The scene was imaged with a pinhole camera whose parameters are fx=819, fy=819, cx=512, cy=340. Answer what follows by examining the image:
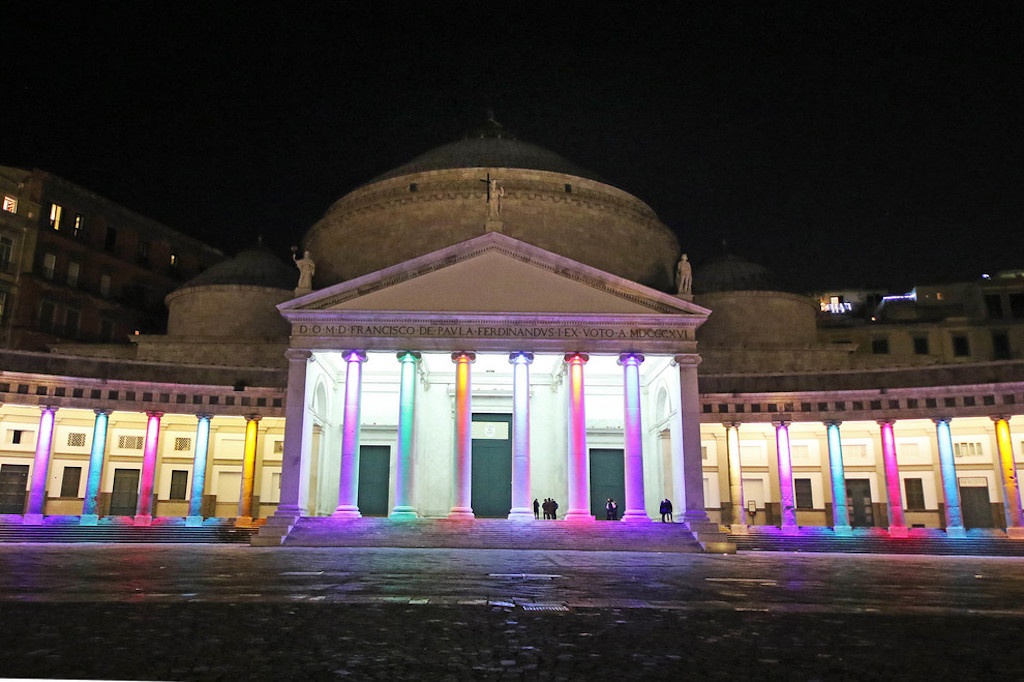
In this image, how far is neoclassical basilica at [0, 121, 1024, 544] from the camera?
98.0 feet

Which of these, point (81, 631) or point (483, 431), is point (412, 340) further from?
point (81, 631)

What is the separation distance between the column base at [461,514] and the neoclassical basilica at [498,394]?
0.34 feet

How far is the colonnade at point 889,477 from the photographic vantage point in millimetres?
32156

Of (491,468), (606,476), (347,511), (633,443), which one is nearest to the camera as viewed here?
(347,511)

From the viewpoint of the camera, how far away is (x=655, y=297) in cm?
3025

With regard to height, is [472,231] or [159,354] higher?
[472,231]

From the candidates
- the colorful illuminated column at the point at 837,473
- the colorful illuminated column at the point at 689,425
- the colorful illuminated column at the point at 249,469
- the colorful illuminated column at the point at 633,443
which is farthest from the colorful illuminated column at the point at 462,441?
the colorful illuminated column at the point at 837,473

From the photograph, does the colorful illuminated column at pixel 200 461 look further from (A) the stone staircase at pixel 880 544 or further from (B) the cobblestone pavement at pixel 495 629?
(B) the cobblestone pavement at pixel 495 629

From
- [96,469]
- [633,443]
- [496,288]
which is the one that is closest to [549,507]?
[633,443]

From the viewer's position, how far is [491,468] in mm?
36062

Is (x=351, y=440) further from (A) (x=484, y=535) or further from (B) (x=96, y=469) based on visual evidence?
(B) (x=96, y=469)

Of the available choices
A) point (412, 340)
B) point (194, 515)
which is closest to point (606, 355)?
point (412, 340)

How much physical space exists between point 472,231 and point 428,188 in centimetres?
346

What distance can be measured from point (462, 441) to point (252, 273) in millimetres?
19999
